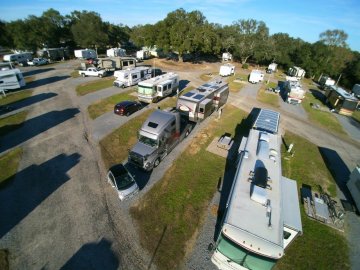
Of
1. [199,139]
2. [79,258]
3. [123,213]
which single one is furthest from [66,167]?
[199,139]

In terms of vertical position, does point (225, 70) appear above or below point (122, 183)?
above

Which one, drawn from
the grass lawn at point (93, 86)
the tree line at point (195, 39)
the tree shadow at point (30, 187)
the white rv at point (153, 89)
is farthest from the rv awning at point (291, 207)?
the tree line at point (195, 39)

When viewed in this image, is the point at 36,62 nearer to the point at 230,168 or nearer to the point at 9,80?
the point at 9,80

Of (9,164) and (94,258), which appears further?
(9,164)

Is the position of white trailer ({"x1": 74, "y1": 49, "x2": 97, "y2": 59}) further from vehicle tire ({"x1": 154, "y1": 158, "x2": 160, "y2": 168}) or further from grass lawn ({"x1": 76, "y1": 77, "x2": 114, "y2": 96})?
vehicle tire ({"x1": 154, "y1": 158, "x2": 160, "y2": 168})

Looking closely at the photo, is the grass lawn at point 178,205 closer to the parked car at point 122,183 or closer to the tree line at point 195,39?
the parked car at point 122,183

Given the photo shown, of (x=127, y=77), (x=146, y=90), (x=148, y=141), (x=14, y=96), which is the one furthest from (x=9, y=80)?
(x=148, y=141)

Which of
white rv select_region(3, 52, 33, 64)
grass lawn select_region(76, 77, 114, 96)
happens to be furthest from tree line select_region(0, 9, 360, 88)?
grass lawn select_region(76, 77, 114, 96)
